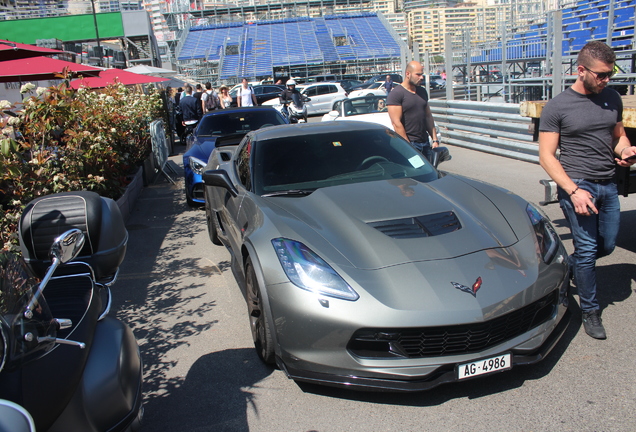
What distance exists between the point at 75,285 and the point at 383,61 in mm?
47648

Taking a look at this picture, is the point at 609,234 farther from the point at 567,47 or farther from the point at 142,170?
the point at 567,47

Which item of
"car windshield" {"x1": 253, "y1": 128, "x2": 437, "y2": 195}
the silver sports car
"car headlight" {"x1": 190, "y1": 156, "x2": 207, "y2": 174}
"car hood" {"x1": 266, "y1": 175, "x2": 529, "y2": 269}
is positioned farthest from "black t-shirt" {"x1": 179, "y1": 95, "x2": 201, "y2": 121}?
"car hood" {"x1": 266, "y1": 175, "x2": 529, "y2": 269}

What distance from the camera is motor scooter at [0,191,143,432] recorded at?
6.06 feet

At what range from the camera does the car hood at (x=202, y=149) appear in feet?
30.1

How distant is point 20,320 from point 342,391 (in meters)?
2.09

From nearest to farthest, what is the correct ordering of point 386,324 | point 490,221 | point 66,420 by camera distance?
point 66,420, point 386,324, point 490,221

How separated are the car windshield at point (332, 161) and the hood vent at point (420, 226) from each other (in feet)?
3.10

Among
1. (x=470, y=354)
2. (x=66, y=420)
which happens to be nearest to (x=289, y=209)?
(x=470, y=354)

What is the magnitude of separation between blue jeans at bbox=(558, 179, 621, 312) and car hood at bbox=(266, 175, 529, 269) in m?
0.44

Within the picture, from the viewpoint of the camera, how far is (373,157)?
502 cm

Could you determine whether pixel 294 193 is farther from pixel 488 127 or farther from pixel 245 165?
pixel 488 127

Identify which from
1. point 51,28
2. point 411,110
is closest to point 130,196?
point 411,110

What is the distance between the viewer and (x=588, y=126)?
3.92 meters

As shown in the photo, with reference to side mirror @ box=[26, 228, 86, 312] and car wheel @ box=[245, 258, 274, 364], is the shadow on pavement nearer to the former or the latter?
car wheel @ box=[245, 258, 274, 364]
